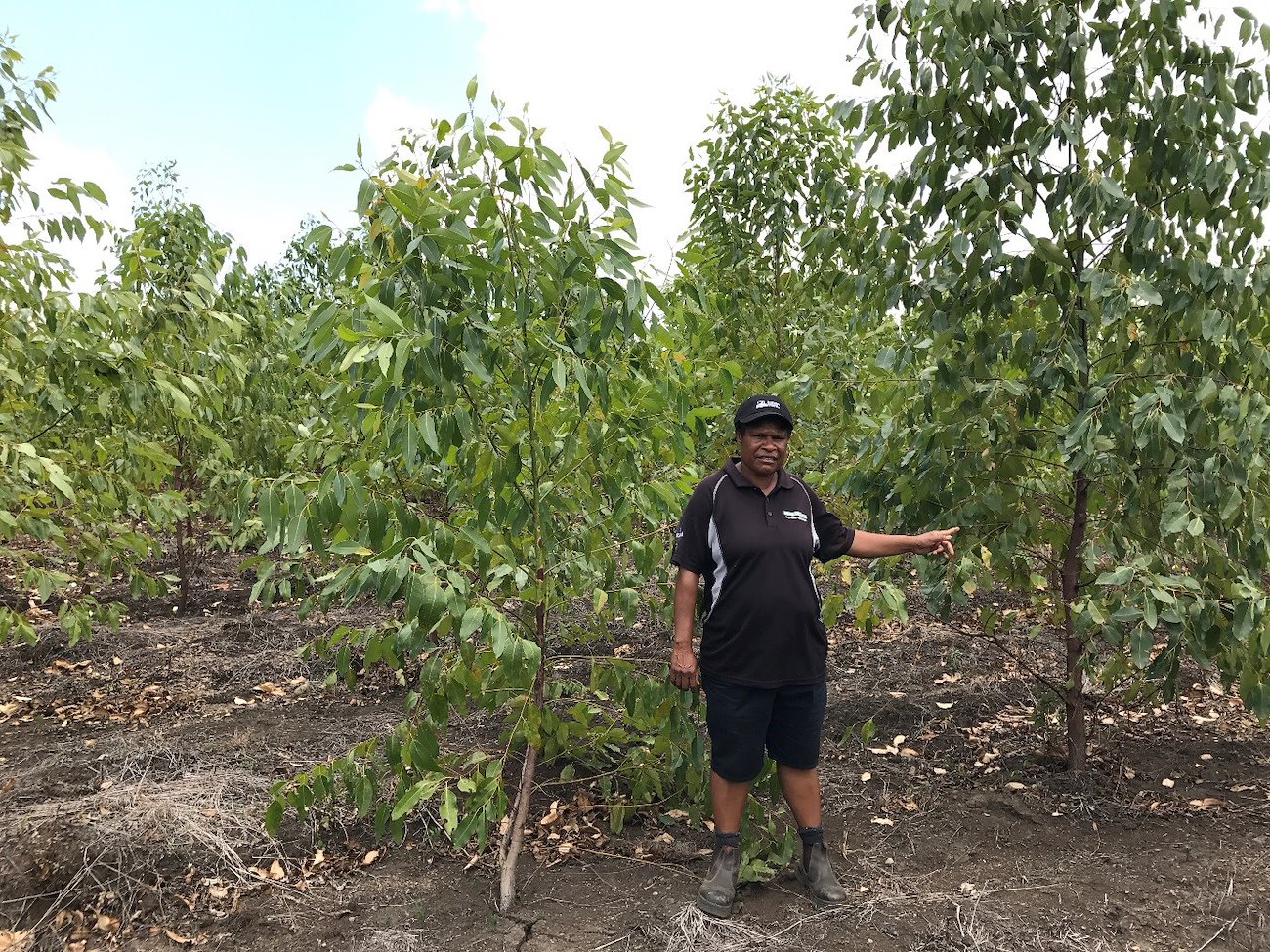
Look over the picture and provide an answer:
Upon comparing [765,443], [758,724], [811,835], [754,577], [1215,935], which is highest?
[765,443]

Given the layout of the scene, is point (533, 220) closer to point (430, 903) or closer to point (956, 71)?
point (956, 71)

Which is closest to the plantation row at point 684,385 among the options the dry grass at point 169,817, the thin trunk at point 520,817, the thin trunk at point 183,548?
the thin trunk at point 520,817

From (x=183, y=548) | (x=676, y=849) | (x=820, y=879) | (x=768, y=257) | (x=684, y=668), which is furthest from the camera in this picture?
(x=183, y=548)

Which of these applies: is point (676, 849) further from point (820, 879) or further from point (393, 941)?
point (393, 941)

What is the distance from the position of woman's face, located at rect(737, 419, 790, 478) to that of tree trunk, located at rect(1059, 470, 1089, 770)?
4.63 feet

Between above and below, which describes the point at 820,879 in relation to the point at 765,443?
below

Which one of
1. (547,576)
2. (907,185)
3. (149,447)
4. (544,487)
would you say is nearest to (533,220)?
(544,487)

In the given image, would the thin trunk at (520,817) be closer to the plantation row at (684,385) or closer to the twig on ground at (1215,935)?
the plantation row at (684,385)

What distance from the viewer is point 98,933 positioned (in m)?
Result: 3.16

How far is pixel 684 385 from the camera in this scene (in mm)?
3434

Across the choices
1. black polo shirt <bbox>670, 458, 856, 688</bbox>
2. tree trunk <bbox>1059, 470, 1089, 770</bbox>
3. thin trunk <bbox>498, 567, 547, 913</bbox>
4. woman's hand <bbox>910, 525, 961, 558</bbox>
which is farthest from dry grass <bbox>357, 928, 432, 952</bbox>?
tree trunk <bbox>1059, 470, 1089, 770</bbox>

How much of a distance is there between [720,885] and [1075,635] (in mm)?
1833

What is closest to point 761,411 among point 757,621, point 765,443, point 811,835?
point 765,443

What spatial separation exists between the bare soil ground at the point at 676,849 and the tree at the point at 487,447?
1.19ft
